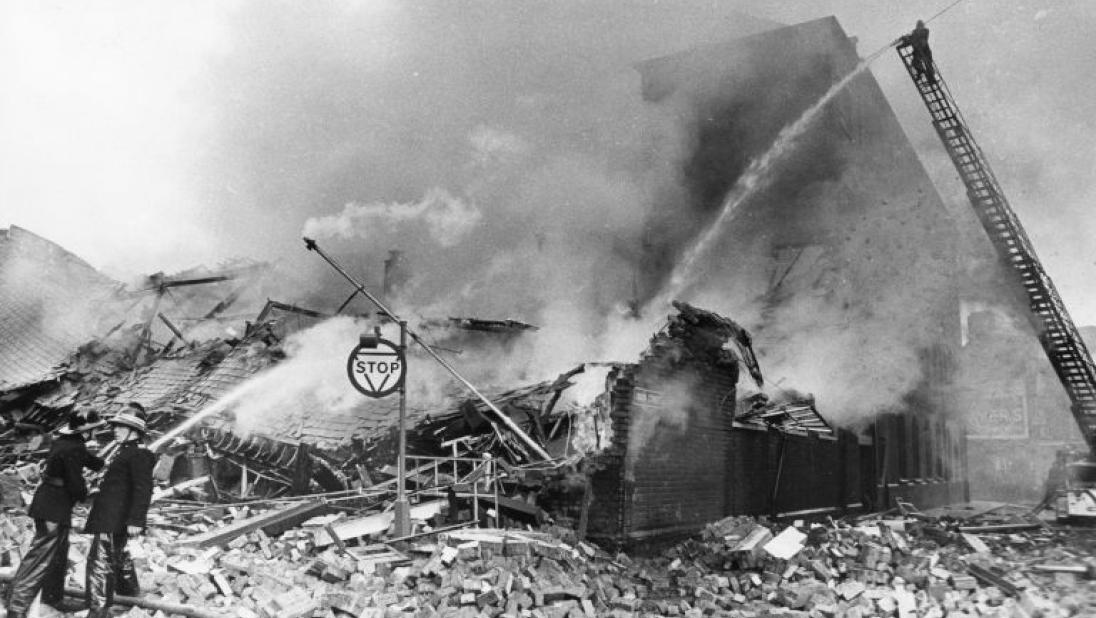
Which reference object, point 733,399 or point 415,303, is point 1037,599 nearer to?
point 733,399

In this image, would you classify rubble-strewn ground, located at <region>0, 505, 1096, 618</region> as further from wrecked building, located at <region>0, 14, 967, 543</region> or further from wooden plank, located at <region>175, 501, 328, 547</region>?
wrecked building, located at <region>0, 14, 967, 543</region>

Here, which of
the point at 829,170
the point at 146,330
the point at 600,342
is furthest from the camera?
the point at 829,170

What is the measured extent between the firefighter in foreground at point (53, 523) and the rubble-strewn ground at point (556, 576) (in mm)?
765

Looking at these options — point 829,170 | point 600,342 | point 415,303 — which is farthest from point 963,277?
point 415,303

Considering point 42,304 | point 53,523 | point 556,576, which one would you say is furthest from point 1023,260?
point 42,304

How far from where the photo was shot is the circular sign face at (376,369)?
31.8 ft

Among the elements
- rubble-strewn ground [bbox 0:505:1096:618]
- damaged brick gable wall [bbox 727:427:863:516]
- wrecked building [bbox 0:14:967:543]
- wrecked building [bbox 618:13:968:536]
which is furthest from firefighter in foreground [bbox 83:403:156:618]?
wrecked building [bbox 618:13:968:536]

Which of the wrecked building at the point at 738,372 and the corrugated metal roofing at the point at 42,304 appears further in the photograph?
the corrugated metal roofing at the point at 42,304

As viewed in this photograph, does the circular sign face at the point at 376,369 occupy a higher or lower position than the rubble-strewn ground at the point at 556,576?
higher

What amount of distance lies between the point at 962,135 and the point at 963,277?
9312 mm

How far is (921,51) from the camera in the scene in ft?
53.0

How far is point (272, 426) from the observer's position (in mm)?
12070

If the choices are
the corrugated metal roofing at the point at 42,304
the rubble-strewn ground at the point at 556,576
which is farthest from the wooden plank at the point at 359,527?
the corrugated metal roofing at the point at 42,304

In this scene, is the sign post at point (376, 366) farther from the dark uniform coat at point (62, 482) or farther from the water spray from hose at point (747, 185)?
the water spray from hose at point (747, 185)
